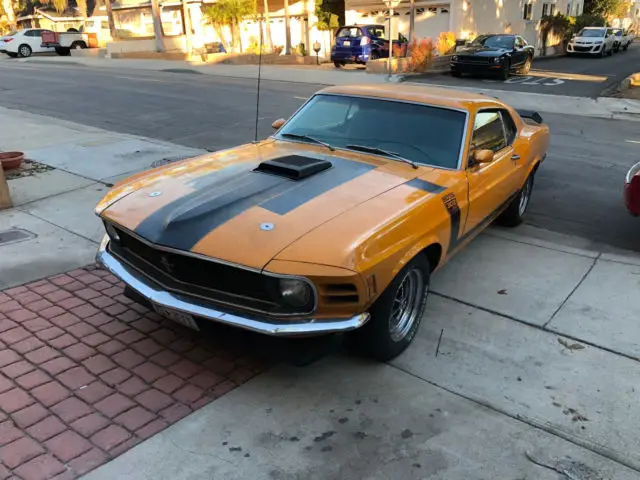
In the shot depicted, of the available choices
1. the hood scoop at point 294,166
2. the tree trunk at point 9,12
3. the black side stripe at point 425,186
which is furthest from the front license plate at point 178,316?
the tree trunk at point 9,12

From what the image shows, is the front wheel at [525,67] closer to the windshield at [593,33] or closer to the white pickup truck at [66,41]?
the windshield at [593,33]

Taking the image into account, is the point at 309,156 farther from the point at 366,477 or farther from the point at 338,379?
the point at 366,477

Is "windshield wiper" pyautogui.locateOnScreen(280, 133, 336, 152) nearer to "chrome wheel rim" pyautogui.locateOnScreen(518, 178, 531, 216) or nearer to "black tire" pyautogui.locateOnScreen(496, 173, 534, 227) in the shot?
"black tire" pyautogui.locateOnScreen(496, 173, 534, 227)

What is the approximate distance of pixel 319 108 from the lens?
15.9 ft

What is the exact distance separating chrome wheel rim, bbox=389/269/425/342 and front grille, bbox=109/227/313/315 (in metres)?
0.81

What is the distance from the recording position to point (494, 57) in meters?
20.0

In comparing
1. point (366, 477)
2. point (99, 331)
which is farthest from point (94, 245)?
point (366, 477)

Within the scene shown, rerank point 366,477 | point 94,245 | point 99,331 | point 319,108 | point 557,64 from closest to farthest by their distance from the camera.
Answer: point 366,477 → point 99,331 → point 319,108 → point 94,245 → point 557,64

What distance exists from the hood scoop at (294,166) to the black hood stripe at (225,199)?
46 millimetres

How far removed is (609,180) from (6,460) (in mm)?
7777

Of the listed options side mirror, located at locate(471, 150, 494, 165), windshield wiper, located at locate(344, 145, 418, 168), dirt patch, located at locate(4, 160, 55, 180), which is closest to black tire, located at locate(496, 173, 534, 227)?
side mirror, located at locate(471, 150, 494, 165)

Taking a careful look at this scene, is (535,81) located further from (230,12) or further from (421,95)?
(230,12)

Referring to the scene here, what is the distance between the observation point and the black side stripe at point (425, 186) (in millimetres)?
3723

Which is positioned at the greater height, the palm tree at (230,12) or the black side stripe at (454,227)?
the palm tree at (230,12)
